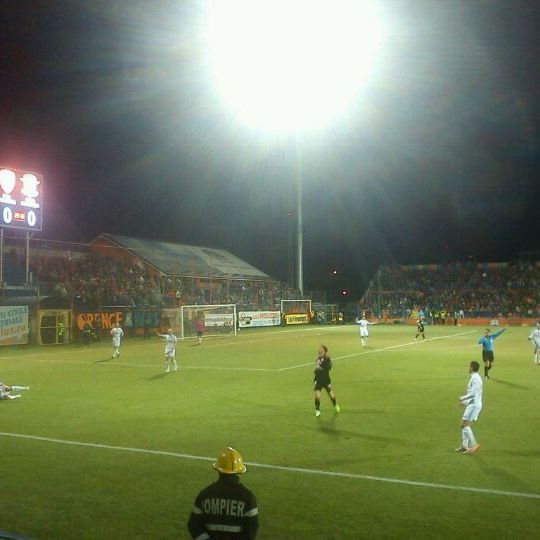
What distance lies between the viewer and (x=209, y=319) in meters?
49.9

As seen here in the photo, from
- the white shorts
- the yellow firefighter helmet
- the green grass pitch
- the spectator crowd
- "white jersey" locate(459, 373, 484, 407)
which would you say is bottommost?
the green grass pitch

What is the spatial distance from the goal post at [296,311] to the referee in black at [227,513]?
200 feet

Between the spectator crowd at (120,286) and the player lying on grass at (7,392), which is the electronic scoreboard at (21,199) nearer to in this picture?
the spectator crowd at (120,286)

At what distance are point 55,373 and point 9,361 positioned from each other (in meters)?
6.37

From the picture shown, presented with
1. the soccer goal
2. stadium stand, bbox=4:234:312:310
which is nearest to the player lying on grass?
stadium stand, bbox=4:234:312:310

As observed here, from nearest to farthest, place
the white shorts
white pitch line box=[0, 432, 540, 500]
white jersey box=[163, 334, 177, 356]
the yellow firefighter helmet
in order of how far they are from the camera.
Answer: the yellow firefighter helmet
white pitch line box=[0, 432, 540, 500]
the white shorts
white jersey box=[163, 334, 177, 356]

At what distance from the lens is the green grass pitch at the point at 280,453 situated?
7.74m

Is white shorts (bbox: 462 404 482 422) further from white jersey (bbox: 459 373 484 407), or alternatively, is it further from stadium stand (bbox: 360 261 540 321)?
stadium stand (bbox: 360 261 540 321)

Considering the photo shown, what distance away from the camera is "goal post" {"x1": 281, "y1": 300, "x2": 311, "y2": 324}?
6606 cm

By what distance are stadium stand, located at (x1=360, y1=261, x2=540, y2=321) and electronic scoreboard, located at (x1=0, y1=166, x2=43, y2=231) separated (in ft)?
150

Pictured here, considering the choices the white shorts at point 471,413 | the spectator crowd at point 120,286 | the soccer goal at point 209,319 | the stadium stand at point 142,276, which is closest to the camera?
the white shorts at point 471,413

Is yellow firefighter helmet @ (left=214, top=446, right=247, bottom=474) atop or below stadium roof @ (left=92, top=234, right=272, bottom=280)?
below

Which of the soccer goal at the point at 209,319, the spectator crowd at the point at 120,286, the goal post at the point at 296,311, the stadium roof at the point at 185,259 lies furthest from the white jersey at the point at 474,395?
the goal post at the point at 296,311

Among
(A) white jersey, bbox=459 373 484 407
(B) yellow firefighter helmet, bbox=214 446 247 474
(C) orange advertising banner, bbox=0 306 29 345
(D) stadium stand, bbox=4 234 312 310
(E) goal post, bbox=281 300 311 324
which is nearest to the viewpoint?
(B) yellow firefighter helmet, bbox=214 446 247 474
